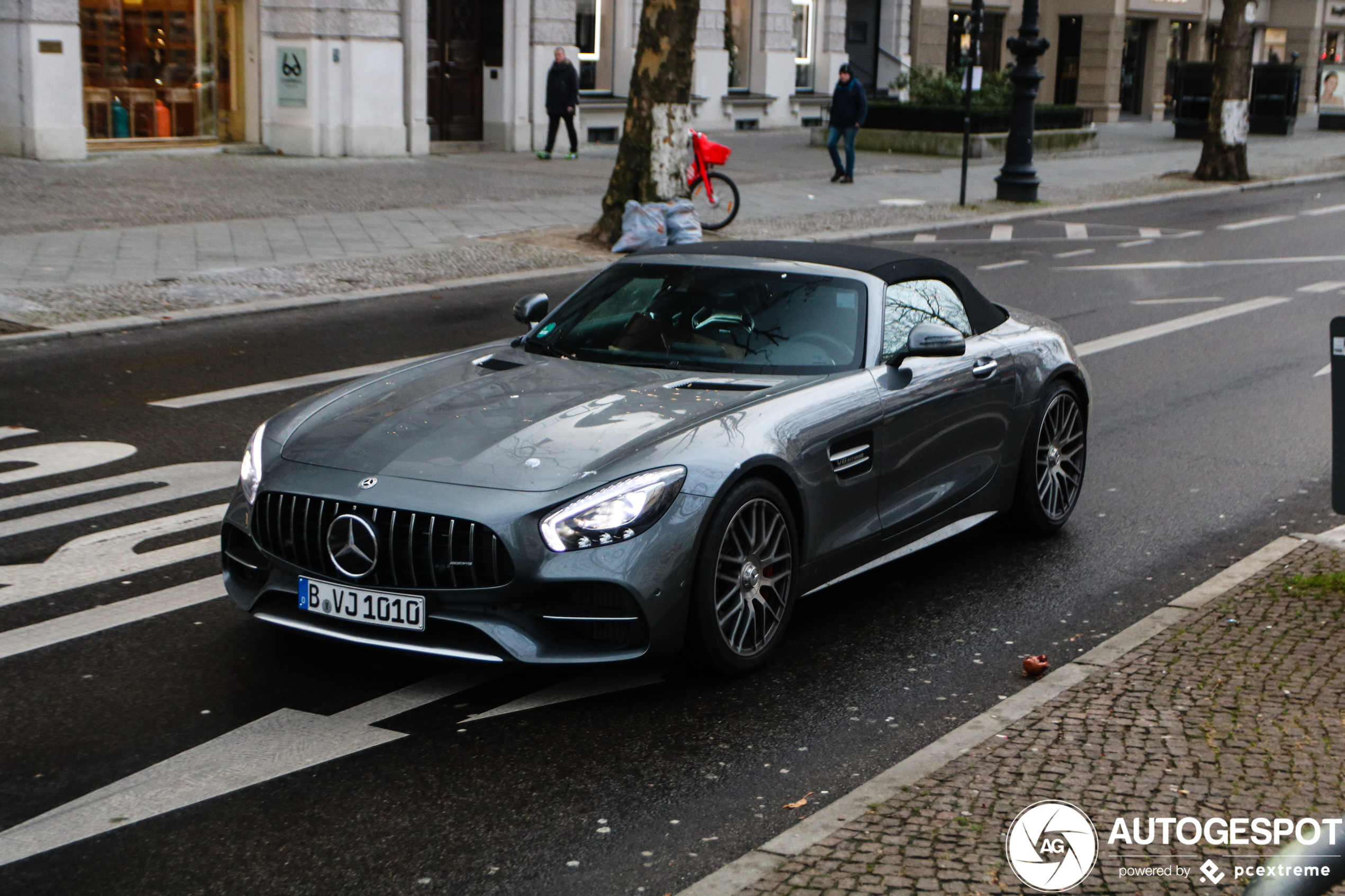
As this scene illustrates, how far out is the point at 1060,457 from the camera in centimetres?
721

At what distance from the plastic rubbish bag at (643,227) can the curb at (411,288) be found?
584mm

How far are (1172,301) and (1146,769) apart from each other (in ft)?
37.0

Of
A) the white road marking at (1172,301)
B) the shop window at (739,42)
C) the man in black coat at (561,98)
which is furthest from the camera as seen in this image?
the shop window at (739,42)

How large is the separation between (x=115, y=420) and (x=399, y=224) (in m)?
10.0

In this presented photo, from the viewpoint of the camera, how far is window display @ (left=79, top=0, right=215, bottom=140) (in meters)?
24.5

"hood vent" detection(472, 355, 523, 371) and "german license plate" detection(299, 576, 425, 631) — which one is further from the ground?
"hood vent" detection(472, 355, 523, 371)

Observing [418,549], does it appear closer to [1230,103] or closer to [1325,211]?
[1325,211]

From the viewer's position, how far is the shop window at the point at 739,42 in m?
38.0

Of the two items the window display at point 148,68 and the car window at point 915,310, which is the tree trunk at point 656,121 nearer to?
the window display at point 148,68

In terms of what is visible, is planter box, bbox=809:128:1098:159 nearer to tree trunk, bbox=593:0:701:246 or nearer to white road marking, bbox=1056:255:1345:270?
white road marking, bbox=1056:255:1345:270

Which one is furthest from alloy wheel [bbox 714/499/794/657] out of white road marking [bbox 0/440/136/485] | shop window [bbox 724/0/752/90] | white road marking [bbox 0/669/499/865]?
shop window [bbox 724/0/752/90]

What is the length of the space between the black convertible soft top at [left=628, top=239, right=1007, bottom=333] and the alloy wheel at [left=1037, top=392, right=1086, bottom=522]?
0.51 metres

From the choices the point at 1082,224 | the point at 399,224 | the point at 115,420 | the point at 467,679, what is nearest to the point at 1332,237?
the point at 1082,224

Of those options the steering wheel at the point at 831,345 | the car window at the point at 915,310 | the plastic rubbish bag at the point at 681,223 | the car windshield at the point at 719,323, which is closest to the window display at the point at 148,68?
the plastic rubbish bag at the point at 681,223
